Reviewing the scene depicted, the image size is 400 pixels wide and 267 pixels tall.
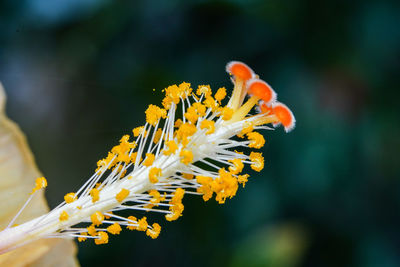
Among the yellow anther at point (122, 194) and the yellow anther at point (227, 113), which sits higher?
the yellow anther at point (227, 113)

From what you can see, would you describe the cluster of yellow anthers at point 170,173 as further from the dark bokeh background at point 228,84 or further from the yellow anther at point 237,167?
the dark bokeh background at point 228,84

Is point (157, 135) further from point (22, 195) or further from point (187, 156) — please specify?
point (22, 195)

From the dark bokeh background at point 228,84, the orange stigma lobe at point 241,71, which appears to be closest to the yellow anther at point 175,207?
the orange stigma lobe at point 241,71

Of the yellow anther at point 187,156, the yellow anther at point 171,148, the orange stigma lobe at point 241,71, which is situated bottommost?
the yellow anther at point 187,156

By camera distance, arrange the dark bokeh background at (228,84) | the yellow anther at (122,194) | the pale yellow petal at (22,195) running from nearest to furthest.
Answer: the yellow anther at (122,194) → the pale yellow petal at (22,195) → the dark bokeh background at (228,84)

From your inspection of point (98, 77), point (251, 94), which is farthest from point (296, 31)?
point (251, 94)

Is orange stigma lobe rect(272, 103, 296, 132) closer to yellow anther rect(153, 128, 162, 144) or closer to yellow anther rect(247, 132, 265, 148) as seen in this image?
yellow anther rect(247, 132, 265, 148)

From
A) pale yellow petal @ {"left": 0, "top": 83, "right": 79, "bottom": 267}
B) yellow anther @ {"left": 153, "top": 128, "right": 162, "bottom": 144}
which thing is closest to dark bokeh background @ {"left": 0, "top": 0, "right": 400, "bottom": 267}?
pale yellow petal @ {"left": 0, "top": 83, "right": 79, "bottom": 267}

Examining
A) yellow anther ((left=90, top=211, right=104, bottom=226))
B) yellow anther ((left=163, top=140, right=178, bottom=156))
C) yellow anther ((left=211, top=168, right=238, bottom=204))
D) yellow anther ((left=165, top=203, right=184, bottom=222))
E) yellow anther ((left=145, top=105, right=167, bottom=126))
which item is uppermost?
yellow anther ((left=145, top=105, right=167, bottom=126))
